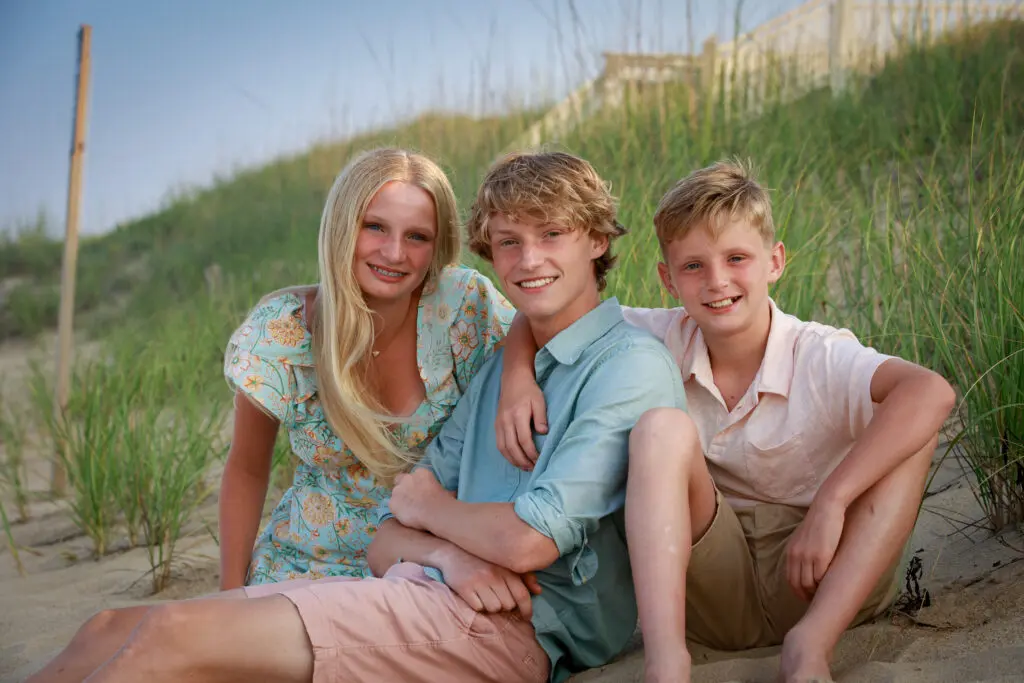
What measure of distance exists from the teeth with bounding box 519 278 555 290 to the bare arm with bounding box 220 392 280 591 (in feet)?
2.74

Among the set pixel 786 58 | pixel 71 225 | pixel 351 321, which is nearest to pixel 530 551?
pixel 351 321

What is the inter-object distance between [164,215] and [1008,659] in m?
9.36

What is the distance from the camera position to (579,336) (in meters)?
2.15

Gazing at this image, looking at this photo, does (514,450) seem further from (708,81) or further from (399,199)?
(708,81)

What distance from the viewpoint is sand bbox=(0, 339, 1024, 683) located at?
73.7 inches

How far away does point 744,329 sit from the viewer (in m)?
2.17

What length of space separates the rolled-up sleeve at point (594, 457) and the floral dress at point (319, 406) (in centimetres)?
60

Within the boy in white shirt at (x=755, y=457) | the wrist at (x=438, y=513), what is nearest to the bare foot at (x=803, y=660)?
the boy in white shirt at (x=755, y=457)

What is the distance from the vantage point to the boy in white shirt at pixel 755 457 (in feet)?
5.91

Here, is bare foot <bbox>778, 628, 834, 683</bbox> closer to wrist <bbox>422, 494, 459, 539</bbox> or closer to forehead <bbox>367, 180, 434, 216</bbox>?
wrist <bbox>422, 494, 459, 539</bbox>

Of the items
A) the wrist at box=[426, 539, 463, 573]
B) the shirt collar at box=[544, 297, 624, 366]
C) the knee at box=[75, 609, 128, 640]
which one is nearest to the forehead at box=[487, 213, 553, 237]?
the shirt collar at box=[544, 297, 624, 366]

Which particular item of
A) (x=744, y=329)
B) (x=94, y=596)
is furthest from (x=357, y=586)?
(x=94, y=596)

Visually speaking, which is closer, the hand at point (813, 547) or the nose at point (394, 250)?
the hand at point (813, 547)

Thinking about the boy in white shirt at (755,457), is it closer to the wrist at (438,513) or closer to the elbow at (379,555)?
the wrist at (438,513)
